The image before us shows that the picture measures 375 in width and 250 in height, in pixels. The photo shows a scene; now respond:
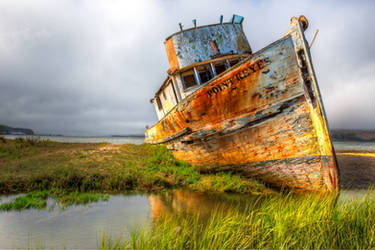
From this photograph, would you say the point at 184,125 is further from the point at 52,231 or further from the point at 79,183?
the point at 52,231

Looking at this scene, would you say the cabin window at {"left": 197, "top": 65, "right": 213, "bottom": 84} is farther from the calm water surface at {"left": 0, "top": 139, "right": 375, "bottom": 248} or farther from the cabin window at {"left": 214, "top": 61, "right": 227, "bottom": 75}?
the calm water surface at {"left": 0, "top": 139, "right": 375, "bottom": 248}

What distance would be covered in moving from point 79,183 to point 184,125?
335 cm

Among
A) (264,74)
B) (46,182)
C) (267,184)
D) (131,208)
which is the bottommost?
(267,184)

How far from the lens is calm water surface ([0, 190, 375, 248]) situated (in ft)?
7.94

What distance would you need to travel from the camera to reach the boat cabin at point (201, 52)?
7.27 metres

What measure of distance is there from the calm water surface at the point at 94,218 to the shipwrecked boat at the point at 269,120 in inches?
42.7

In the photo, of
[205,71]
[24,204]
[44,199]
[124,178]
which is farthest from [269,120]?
[24,204]

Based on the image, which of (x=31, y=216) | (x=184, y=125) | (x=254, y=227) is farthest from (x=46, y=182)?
(x=254, y=227)

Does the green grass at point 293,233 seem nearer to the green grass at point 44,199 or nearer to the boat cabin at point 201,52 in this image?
the green grass at point 44,199

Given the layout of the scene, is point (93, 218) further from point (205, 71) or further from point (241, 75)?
point (205, 71)

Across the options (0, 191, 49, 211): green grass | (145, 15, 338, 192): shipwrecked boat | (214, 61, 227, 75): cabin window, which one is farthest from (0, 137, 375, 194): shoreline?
(214, 61, 227, 75): cabin window

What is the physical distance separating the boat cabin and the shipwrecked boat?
1536mm

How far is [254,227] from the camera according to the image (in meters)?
2.42

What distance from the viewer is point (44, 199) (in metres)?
4.01
